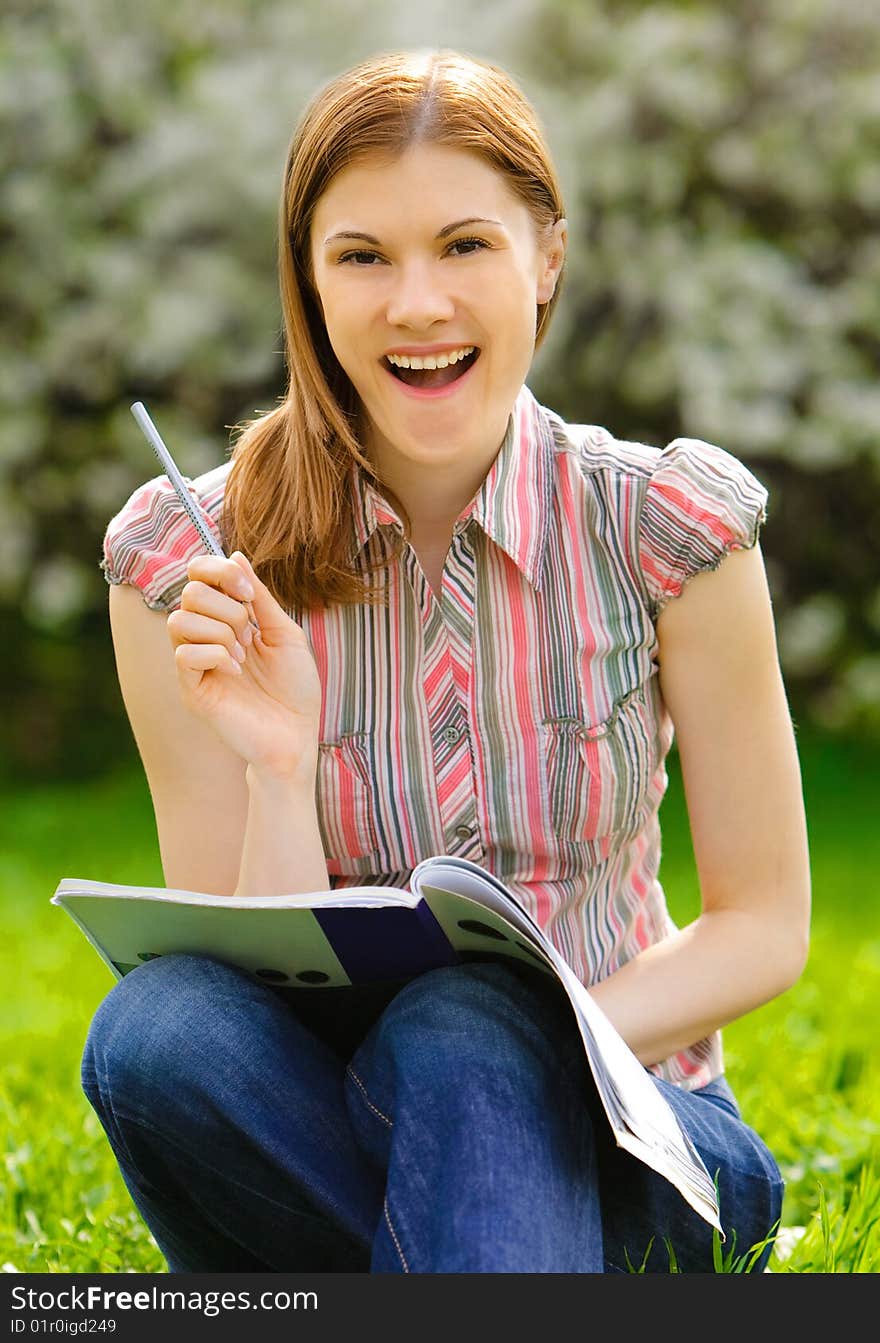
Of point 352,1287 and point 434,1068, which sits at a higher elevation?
point 434,1068

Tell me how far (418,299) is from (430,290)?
0.05 feet

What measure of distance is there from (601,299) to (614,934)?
380cm

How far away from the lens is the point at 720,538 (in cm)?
176

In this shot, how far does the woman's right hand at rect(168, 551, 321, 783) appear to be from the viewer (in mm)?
1643

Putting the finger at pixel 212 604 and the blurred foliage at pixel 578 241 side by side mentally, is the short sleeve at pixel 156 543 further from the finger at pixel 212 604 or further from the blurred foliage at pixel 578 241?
the blurred foliage at pixel 578 241

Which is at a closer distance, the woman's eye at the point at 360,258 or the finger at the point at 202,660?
the finger at the point at 202,660

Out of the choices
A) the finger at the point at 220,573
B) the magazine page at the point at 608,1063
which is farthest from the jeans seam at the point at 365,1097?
the finger at the point at 220,573

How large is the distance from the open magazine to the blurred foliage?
3740 mm

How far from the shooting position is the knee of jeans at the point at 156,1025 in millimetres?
1536

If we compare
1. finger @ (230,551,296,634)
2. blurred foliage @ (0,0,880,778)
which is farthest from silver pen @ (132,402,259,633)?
blurred foliage @ (0,0,880,778)

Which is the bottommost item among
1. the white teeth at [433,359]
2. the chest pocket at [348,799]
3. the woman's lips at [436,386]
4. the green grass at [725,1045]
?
the green grass at [725,1045]

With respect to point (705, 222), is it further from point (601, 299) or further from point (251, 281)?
point (251, 281)

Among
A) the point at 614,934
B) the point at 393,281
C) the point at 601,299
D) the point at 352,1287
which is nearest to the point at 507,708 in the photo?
the point at 614,934

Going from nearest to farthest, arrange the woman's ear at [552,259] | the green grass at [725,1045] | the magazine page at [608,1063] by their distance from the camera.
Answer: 1. the magazine page at [608,1063]
2. the woman's ear at [552,259]
3. the green grass at [725,1045]
